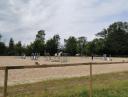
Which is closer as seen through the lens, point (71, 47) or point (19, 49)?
Answer: point (19, 49)

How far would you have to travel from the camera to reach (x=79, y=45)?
13338 cm

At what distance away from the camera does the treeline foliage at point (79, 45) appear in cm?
11762

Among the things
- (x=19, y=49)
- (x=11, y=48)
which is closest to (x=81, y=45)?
(x=19, y=49)

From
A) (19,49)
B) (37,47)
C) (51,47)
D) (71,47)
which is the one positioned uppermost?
(71,47)

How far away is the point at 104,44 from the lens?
126m

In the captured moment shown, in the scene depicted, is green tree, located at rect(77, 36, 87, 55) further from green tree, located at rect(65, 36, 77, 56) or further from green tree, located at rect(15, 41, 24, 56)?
green tree, located at rect(15, 41, 24, 56)

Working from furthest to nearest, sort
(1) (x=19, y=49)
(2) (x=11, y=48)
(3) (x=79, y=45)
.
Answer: (3) (x=79, y=45) < (2) (x=11, y=48) < (1) (x=19, y=49)

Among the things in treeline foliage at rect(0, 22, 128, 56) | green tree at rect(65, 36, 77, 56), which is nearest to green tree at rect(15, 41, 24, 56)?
treeline foliage at rect(0, 22, 128, 56)

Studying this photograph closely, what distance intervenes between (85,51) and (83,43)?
11.9m

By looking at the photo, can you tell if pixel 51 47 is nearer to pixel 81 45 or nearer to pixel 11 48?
pixel 11 48

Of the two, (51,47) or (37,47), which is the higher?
(51,47)

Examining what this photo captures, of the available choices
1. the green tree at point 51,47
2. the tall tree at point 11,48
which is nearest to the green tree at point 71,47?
the green tree at point 51,47

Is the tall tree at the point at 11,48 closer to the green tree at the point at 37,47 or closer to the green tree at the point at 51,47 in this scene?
the green tree at the point at 37,47

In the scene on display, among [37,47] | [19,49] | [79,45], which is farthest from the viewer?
[79,45]
